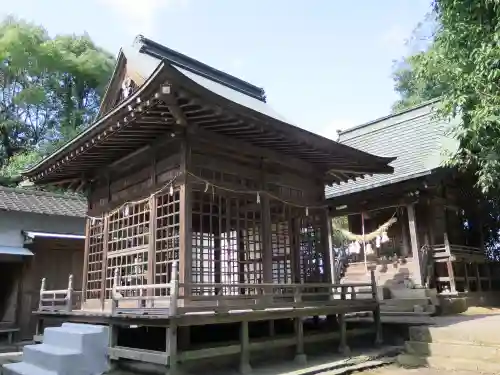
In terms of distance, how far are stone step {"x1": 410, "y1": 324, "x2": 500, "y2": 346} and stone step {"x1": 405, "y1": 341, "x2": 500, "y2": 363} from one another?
0.45 feet

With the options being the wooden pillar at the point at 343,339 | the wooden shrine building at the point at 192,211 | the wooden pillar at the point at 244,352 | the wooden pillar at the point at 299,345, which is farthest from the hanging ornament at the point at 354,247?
the wooden pillar at the point at 244,352

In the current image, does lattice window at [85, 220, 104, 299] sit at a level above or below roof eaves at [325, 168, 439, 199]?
below

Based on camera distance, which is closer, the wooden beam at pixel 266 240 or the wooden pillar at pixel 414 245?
the wooden beam at pixel 266 240

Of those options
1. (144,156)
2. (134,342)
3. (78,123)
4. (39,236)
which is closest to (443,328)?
(134,342)

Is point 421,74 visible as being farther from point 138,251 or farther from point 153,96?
point 138,251

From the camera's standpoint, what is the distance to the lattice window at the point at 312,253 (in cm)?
1069

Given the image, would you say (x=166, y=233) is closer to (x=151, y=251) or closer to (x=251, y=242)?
(x=151, y=251)

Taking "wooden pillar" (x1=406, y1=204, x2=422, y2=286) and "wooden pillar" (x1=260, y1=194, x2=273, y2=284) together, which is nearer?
"wooden pillar" (x1=260, y1=194, x2=273, y2=284)

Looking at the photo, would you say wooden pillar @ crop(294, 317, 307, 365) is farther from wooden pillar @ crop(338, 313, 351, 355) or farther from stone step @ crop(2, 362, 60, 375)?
stone step @ crop(2, 362, 60, 375)

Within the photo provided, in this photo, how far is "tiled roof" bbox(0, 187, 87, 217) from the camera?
1420 centimetres

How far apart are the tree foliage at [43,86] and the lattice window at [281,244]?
18.9m

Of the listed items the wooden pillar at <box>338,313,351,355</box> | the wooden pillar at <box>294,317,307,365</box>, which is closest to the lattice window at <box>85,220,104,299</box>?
the wooden pillar at <box>294,317,307,365</box>

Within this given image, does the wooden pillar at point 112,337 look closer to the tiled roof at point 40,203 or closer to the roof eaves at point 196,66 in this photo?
the roof eaves at point 196,66

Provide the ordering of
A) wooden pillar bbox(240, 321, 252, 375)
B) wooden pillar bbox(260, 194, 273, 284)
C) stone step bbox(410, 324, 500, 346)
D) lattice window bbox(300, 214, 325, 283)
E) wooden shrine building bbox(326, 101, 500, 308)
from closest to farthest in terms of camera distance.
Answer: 1. wooden pillar bbox(240, 321, 252, 375)
2. stone step bbox(410, 324, 500, 346)
3. wooden pillar bbox(260, 194, 273, 284)
4. lattice window bbox(300, 214, 325, 283)
5. wooden shrine building bbox(326, 101, 500, 308)
